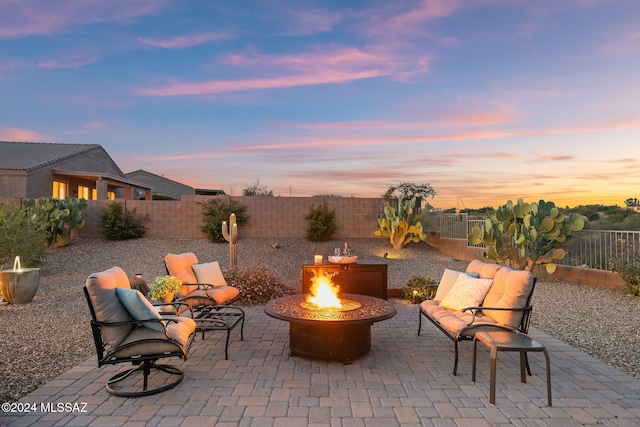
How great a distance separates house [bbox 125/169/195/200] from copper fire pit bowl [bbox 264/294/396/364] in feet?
80.8

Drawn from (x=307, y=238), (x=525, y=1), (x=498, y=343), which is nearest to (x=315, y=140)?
(x=307, y=238)

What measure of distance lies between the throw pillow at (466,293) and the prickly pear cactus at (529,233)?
4.51m

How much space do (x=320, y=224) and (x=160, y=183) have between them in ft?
59.6

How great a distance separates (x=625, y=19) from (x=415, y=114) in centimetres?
486

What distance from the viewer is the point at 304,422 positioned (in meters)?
2.61

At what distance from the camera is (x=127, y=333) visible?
322cm

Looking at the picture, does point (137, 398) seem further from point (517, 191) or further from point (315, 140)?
point (517, 191)

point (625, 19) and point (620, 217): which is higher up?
point (625, 19)

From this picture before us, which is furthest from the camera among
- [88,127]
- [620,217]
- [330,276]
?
[620,217]

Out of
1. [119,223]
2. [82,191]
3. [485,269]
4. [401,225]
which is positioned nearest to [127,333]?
[485,269]

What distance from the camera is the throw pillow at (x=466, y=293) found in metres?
4.13

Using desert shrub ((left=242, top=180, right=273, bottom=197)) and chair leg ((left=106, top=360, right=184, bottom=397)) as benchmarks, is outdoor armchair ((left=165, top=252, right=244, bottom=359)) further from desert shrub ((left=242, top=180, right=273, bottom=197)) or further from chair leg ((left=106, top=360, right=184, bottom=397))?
desert shrub ((left=242, top=180, right=273, bottom=197))

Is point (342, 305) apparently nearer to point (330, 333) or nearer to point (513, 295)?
point (330, 333)

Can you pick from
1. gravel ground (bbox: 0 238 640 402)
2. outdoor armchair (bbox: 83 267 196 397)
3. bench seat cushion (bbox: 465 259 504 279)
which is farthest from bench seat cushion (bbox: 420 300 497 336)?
outdoor armchair (bbox: 83 267 196 397)
